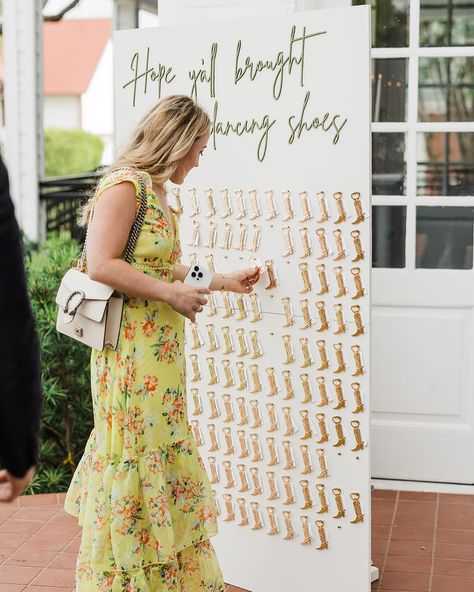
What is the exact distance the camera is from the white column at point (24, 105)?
8617 millimetres

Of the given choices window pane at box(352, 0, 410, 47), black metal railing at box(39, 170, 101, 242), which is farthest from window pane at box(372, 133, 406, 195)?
black metal railing at box(39, 170, 101, 242)

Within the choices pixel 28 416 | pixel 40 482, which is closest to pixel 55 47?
pixel 40 482

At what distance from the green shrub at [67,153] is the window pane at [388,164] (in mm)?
27252

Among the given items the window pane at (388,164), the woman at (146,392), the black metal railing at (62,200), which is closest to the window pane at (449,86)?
the window pane at (388,164)

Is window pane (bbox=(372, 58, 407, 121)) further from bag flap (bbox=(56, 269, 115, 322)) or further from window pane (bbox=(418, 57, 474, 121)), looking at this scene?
bag flap (bbox=(56, 269, 115, 322))

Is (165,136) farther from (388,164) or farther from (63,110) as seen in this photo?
(63,110)

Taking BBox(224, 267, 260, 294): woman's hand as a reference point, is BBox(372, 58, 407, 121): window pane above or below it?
above

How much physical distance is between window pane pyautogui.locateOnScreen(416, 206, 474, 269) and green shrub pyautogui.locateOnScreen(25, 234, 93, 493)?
6.27ft

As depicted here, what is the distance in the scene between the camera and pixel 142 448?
11.2ft

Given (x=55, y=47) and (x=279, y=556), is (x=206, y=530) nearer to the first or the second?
(x=279, y=556)

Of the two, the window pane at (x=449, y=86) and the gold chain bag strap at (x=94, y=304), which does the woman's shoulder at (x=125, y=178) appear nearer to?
the gold chain bag strap at (x=94, y=304)

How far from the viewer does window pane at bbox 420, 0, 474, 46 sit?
4.86m

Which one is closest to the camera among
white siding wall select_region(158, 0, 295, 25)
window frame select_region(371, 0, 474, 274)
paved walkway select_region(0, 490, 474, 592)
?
paved walkway select_region(0, 490, 474, 592)

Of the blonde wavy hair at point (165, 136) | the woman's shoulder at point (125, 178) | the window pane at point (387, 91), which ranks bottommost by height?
the woman's shoulder at point (125, 178)
